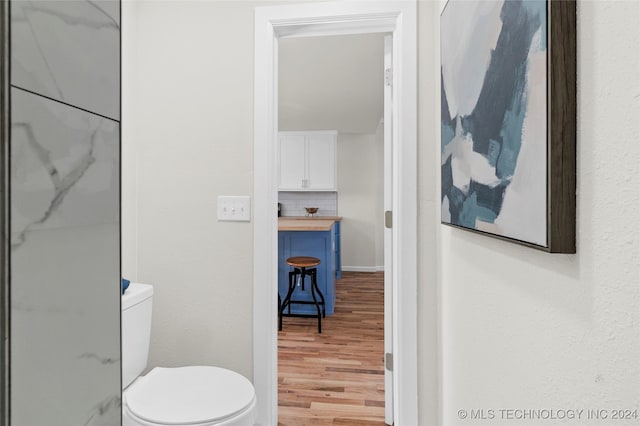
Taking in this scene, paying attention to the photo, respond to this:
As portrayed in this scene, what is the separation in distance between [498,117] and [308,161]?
5015 millimetres

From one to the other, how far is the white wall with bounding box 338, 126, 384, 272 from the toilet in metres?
4.65

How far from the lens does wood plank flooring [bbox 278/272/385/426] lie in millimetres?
2023

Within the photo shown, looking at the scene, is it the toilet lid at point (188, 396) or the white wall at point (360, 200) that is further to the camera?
the white wall at point (360, 200)

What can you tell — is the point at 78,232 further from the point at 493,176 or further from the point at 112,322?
the point at 493,176

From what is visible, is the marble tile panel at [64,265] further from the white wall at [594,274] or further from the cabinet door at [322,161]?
the cabinet door at [322,161]

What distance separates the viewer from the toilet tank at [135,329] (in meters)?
1.48

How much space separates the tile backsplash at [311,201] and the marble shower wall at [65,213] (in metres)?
5.64

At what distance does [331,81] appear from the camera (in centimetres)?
341

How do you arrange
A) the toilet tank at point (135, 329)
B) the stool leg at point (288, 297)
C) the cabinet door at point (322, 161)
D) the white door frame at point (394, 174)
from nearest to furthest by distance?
the toilet tank at point (135, 329) < the white door frame at point (394, 174) < the stool leg at point (288, 297) < the cabinet door at point (322, 161)

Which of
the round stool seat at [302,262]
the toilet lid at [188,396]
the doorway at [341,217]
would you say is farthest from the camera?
the round stool seat at [302,262]

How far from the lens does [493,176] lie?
2.81 ft

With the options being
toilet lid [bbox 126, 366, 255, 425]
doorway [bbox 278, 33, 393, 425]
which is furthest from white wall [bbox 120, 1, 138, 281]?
doorway [bbox 278, 33, 393, 425]

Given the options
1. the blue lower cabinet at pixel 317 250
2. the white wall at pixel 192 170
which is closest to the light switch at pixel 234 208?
the white wall at pixel 192 170

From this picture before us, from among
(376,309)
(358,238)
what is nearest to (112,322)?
(376,309)
